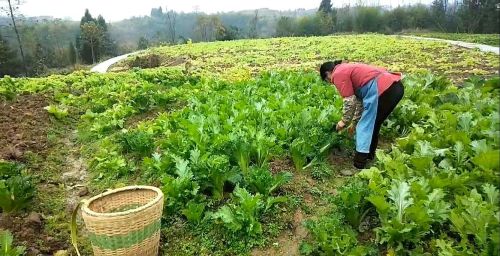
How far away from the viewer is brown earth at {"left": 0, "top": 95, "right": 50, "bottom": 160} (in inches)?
287

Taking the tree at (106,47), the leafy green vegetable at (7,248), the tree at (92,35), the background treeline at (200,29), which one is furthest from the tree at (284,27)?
the leafy green vegetable at (7,248)

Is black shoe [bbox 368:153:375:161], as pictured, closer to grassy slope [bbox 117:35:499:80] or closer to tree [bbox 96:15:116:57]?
grassy slope [bbox 117:35:499:80]

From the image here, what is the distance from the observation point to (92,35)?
44.8 metres

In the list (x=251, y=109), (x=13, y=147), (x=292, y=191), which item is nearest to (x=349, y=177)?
(x=292, y=191)

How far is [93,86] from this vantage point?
13.3 metres

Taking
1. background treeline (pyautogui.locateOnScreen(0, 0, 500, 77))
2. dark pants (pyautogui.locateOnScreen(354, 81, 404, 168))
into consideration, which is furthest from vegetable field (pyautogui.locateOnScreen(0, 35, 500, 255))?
background treeline (pyautogui.locateOnScreen(0, 0, 500, 77))

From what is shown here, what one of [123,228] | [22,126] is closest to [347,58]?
[22,126]

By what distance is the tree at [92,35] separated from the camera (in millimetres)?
43662

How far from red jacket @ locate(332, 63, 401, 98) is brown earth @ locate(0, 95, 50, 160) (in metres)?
5.35

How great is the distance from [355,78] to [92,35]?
1743 inches

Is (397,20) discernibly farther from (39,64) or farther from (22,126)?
(22,126)

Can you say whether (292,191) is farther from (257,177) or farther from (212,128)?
(212,128)

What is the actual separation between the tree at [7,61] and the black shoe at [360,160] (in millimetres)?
41328

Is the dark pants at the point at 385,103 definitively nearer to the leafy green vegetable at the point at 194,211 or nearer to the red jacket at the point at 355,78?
the red jacket at the point at 355,78
